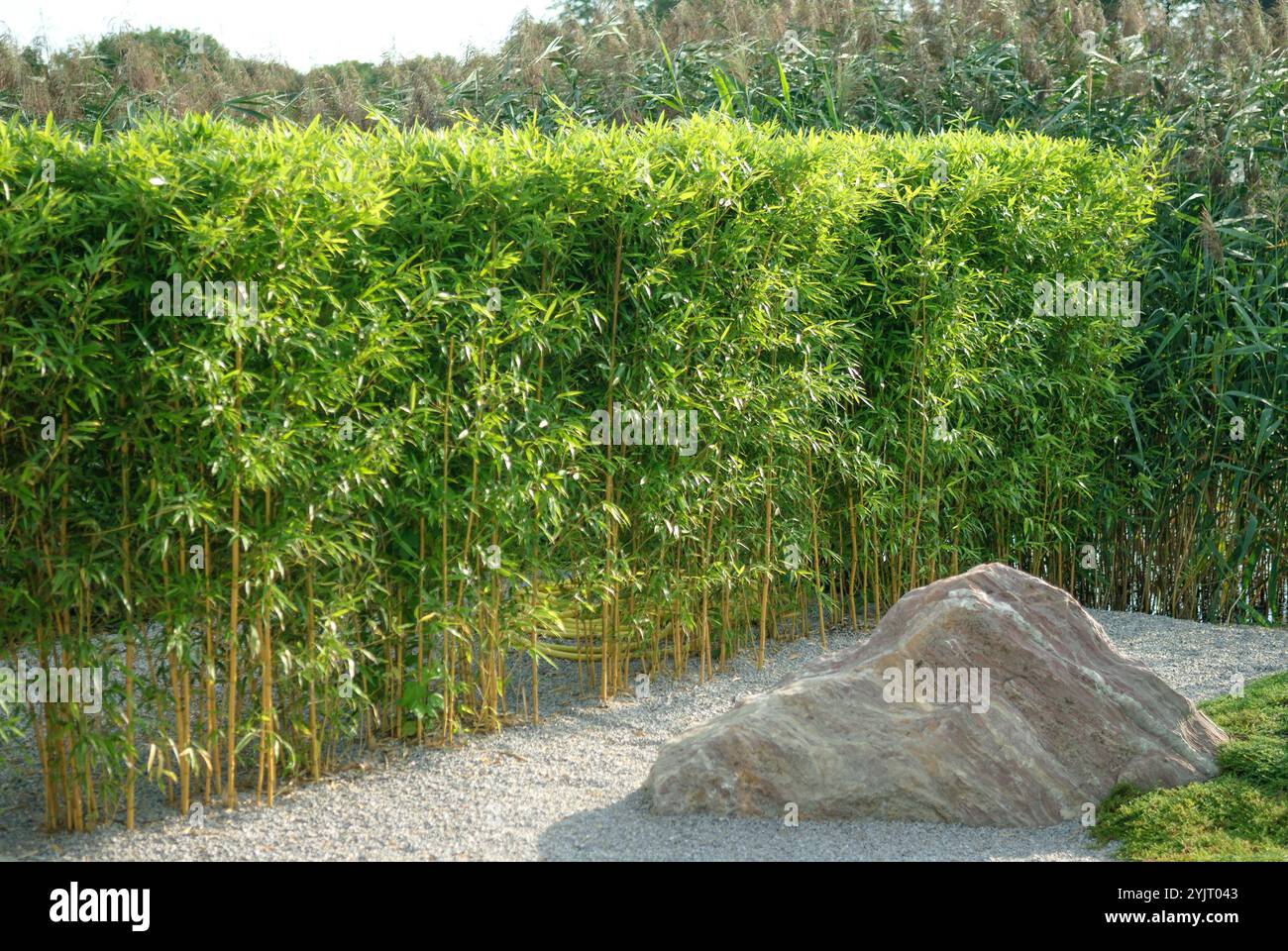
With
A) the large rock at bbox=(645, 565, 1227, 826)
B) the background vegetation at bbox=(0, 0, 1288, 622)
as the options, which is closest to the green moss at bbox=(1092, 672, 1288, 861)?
the large rock at bbox=(645, 565, 1227, 826)

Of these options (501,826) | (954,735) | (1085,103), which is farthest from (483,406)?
(1085,103)

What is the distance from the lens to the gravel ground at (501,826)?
3.40 meters

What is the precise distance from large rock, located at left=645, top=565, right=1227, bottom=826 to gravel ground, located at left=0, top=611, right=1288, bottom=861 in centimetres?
8

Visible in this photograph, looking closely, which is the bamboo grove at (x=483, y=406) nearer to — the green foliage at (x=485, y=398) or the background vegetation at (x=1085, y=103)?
the green foliage at (x=485, y=398)

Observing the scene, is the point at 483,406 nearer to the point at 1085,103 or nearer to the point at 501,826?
the point at 501,826

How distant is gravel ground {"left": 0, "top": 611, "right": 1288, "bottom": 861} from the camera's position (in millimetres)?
3404

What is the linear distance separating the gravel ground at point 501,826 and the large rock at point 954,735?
0.27 feet

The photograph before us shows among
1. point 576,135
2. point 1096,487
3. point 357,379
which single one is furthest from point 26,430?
point 1096,487

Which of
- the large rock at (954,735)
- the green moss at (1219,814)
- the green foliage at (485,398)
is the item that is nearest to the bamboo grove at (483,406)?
the green foliage at (485,398)

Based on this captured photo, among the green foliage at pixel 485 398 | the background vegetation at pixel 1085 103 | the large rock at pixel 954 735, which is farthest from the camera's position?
the background vegetation at pixel 1085 103

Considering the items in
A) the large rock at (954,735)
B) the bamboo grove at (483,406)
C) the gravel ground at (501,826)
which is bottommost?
the gravel ground at (501,826)

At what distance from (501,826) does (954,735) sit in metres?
1.38

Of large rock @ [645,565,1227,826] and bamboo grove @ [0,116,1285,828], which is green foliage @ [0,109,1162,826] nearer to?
bamboo grove @ [0,116,1285,828]

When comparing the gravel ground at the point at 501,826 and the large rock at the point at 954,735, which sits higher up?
the large rock at the point at 954,735
